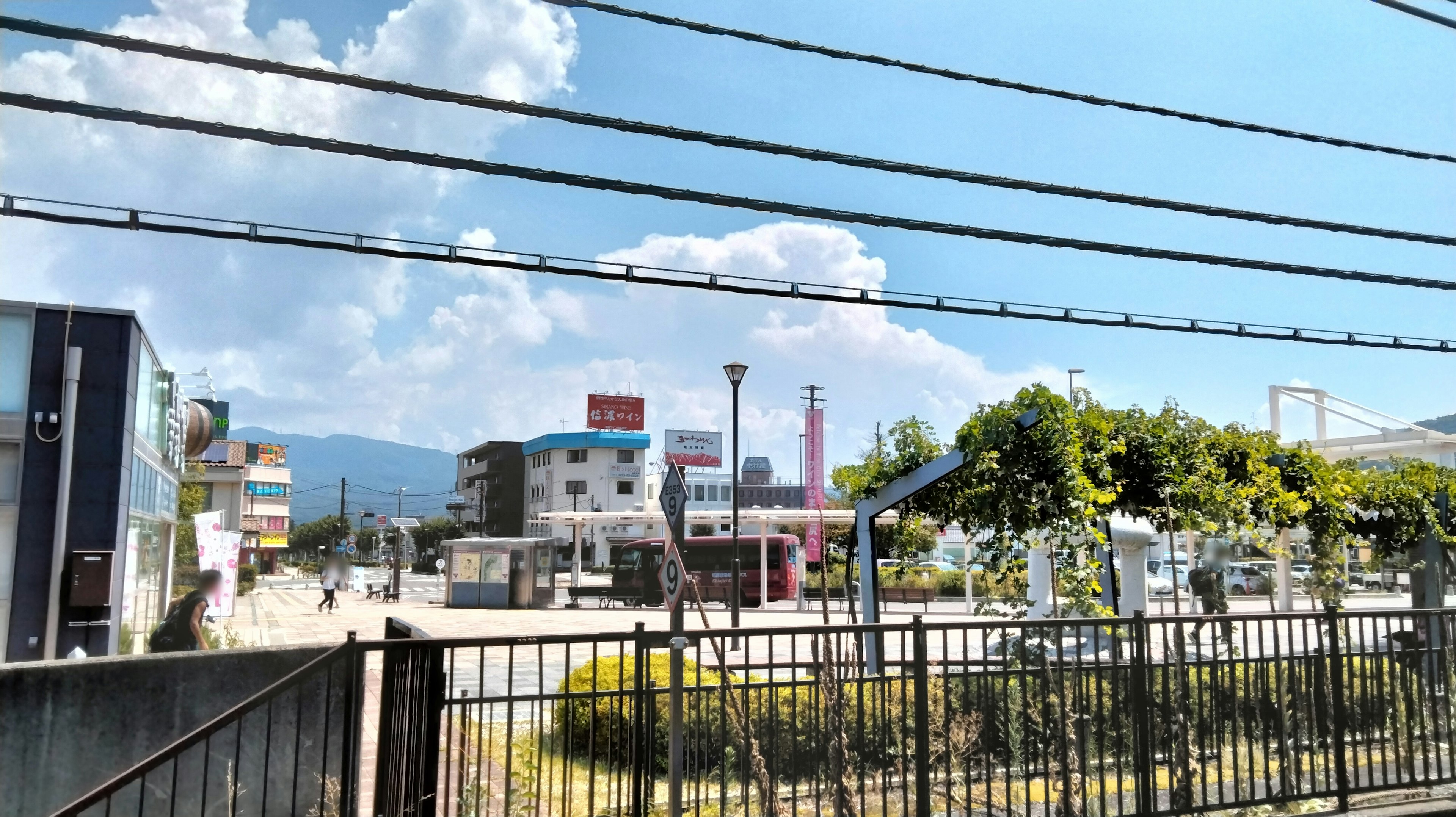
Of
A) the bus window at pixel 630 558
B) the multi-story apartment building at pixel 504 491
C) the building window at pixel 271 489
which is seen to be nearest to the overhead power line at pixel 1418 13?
the bus window at pixel 630 558

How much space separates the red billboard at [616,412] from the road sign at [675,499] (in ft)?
237

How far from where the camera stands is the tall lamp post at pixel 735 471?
18469 millimetres

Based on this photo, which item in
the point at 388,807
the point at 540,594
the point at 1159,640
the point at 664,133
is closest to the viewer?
the point at 388,807

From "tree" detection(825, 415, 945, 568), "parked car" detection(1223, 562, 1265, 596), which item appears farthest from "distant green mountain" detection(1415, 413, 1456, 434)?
"tree" detection(825, 415, 945, 568)

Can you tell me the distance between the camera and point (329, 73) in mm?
6664

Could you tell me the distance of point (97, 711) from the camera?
19.4ft

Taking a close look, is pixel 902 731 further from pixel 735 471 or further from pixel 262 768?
pixel 735 471

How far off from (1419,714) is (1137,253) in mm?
4560

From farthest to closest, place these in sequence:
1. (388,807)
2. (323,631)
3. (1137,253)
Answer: (323,631), (1137,253), (388,807)

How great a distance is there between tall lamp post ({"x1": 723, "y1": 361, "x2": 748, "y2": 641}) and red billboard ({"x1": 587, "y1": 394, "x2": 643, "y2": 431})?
5569cm

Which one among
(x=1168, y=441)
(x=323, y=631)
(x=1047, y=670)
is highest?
(x=1168, y=441)

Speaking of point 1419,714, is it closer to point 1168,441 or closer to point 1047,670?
point 1047,670

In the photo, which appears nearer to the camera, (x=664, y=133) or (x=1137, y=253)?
(x=664, y=133)

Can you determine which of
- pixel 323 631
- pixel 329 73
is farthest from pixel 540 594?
pixel 329 73
